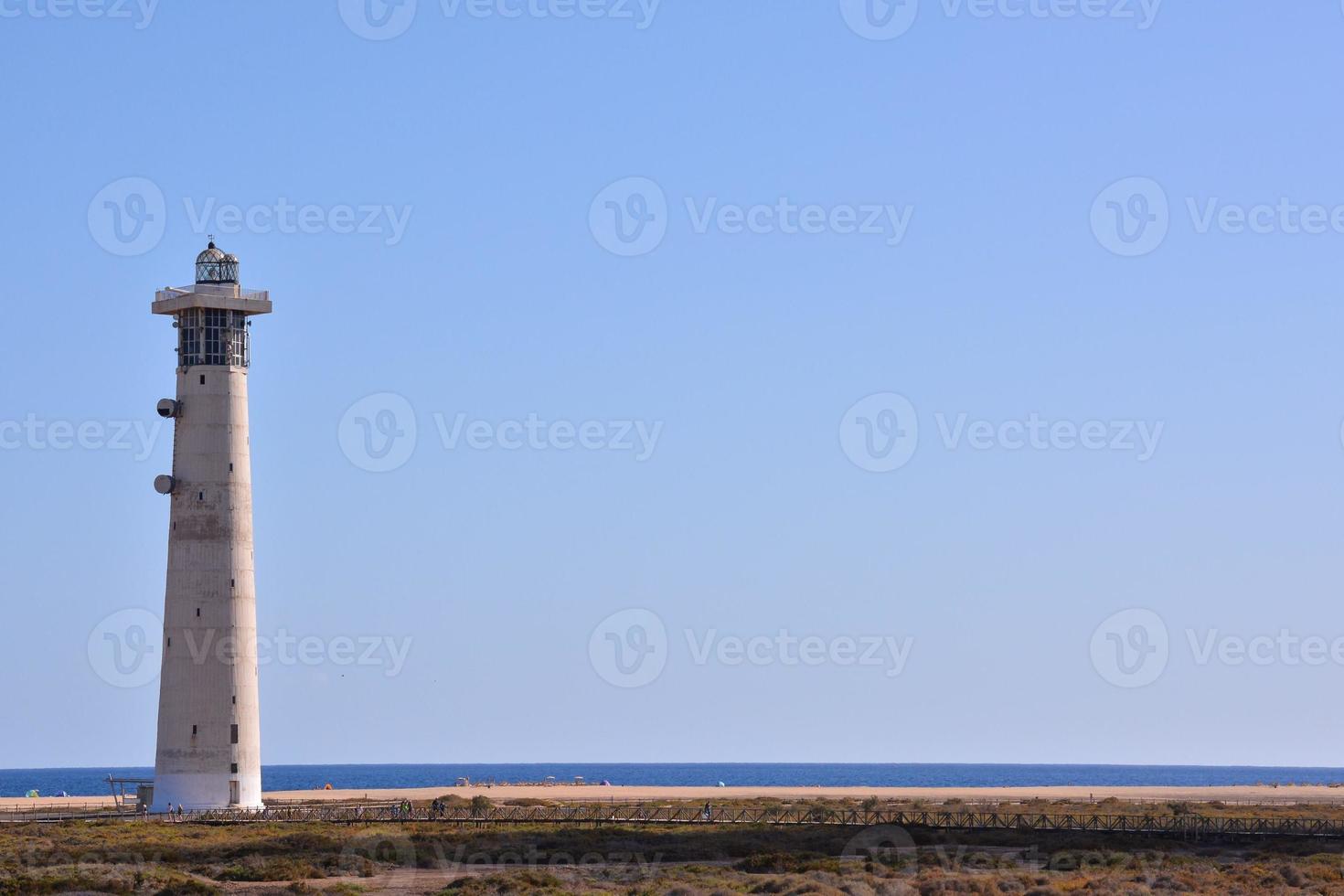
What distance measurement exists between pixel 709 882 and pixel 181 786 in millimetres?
25996

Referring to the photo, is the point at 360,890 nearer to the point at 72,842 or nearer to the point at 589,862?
the point at 589,862

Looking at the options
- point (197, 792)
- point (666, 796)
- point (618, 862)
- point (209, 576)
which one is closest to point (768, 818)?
point (618, 862)

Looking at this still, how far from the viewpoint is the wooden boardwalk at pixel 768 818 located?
6619 centimetres

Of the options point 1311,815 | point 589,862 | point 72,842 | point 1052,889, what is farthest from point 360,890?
point 1311,815

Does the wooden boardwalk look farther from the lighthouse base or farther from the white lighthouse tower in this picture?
the white lighthouse tower

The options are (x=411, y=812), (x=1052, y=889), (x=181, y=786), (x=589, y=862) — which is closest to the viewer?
(x=1052, y=889)

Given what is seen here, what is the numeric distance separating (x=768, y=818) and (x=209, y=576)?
23841 mm

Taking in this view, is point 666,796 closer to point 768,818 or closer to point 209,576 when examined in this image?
point 768,818

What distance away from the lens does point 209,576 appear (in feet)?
232

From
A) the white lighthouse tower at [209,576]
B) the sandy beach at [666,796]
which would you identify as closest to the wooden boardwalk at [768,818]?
the white lighthouse tower at [209,576]

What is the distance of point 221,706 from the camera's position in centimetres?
7062

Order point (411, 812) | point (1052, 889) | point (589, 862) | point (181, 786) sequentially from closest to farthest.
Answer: point (1052, 889) < point (589, 862) < point (181, 786) < point (411, 812)

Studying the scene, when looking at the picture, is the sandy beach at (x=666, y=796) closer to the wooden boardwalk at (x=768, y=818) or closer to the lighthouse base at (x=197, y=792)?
the wooden boardwalk at (x=768, y=818)

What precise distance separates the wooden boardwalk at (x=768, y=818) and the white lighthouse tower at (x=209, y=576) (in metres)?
1.86
